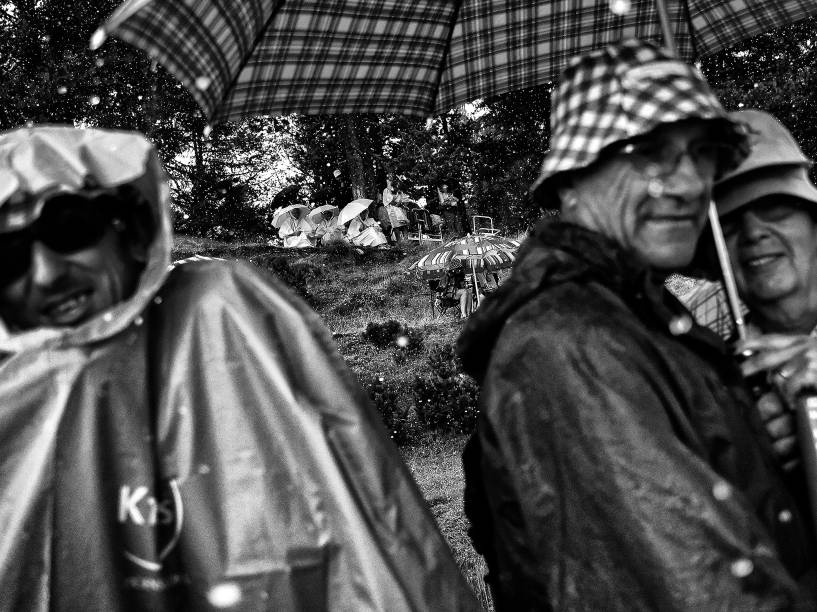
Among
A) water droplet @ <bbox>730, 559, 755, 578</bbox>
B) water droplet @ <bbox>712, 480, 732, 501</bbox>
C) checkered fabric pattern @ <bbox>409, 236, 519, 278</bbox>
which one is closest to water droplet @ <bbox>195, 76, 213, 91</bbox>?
water droplet @ <bbox>712, 480, 732, 501</bbox>

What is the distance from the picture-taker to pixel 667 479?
4.74 ft

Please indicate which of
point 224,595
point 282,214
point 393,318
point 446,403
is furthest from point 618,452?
point 282,214

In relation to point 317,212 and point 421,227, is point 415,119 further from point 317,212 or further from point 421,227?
point 317,212

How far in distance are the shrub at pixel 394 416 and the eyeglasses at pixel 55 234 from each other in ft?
26.9

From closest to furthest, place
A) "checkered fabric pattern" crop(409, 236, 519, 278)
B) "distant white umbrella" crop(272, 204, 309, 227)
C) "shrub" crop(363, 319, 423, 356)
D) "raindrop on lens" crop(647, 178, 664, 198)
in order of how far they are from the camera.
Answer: "raindrop on lens" crop(647, 178, 664, 198) < "shrub" crop(363, 319, 423, 356) < "checkered fabric pattern" crop(409, 236, 519, 278) < "distant white umbrella" crop(272, 204, 309, 227)

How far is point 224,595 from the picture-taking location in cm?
171

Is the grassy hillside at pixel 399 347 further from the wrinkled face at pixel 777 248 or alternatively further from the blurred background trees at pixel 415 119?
the wrinkled face at pixel 777 248

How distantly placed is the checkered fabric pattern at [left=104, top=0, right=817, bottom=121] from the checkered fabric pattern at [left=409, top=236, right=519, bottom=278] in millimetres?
12460

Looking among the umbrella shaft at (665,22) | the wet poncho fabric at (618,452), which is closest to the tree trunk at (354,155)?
the umbrella shaft at (665,22)

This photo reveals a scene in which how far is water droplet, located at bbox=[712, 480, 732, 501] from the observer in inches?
56.9

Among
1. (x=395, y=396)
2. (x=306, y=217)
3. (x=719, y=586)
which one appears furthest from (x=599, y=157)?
(x=306, y=217)

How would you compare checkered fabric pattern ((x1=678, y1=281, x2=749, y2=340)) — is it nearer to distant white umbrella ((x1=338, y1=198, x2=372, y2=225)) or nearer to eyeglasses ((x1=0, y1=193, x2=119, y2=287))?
eyeglasses ((x1=0, y1=193, x2=119, y2=287))

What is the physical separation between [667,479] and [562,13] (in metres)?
2.02

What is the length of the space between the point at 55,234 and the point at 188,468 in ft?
1.84
